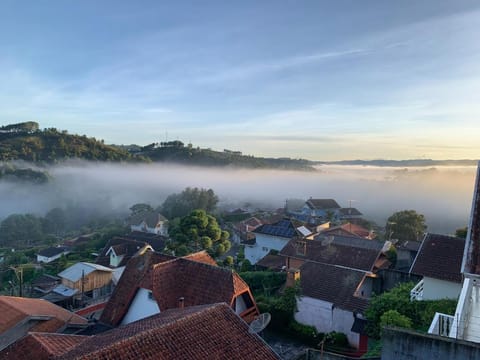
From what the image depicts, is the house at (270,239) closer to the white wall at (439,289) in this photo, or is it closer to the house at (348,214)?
the white wall at (439,289)

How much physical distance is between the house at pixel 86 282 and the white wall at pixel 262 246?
13855 millimetres

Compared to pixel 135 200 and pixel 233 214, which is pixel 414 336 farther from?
pixel 135 200

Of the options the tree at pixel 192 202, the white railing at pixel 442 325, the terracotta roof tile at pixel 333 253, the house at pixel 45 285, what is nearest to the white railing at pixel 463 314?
the white railing at pixel 442 325

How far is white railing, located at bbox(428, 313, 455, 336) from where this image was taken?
8.18 metres

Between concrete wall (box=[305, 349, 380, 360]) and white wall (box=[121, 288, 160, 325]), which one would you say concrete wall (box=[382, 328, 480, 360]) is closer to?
concrete wall (box=[305, 349, 380, 360])

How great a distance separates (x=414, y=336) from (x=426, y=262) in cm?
1039

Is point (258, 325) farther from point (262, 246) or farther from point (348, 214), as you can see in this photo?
point (348, 214)

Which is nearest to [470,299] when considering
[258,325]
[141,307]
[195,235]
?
[258,325]

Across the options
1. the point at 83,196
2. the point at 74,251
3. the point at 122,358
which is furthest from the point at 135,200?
the point at 122,358

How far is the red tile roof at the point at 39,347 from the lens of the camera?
32.2 ft

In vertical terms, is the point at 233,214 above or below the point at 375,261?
below

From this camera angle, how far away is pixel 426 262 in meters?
15.6

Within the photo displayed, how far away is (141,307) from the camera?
47.7ft

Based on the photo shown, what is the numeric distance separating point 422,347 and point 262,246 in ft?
91.1
